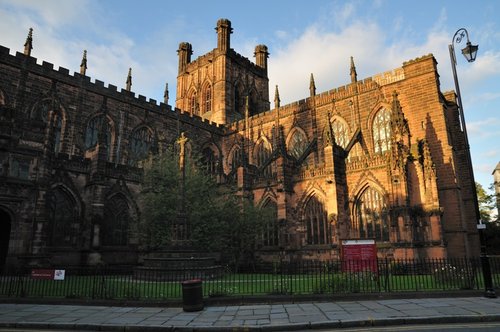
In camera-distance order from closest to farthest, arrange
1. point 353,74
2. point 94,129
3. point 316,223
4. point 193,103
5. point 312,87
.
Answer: point 316,223 < point 94,129 < point 353,74 < point 312,87 < point 193,103

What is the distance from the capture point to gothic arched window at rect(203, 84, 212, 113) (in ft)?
155

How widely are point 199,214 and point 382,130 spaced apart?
17.4m

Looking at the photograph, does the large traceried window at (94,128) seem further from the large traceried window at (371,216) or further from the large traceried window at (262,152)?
the large traceried window at (371,216)

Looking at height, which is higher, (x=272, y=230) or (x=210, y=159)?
(x=210, y=159)

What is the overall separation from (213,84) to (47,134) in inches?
1093

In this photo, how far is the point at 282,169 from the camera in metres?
27.6

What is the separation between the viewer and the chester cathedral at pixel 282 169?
2078 centimetres

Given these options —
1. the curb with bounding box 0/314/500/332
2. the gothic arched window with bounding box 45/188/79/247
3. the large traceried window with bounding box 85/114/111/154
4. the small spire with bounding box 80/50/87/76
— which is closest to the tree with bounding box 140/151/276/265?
the gothic arched window with bounding box 45/188/79/247

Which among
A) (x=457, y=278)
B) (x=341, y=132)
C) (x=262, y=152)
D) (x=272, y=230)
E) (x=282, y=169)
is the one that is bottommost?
(x=457, y=278)

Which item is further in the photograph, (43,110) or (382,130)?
(382,130)

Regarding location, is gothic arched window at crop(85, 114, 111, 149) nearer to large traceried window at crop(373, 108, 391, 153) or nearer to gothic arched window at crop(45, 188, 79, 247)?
gothic arched window at crop(45, 188, 79, 247)

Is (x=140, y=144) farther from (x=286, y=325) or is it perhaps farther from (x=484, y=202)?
(x=484, y=202)

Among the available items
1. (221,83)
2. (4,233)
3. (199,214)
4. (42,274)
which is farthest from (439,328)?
(221,83)

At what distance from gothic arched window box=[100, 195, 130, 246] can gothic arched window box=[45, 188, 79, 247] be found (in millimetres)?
1978
